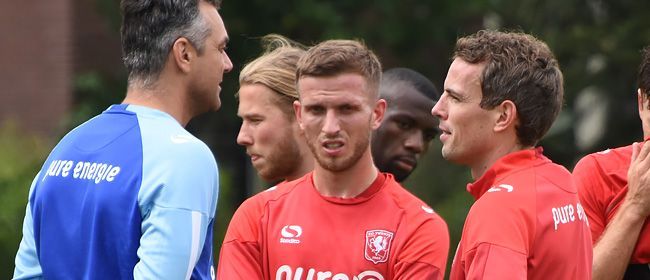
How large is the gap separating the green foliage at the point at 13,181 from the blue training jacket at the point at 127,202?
5.80 meters

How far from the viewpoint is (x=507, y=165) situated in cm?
459

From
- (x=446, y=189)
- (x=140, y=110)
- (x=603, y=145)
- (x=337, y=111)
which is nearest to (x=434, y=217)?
(x=337, y=111)

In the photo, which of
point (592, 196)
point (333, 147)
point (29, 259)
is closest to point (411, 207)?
point (333, 147)

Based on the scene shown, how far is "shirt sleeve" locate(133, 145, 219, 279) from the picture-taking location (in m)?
4.19

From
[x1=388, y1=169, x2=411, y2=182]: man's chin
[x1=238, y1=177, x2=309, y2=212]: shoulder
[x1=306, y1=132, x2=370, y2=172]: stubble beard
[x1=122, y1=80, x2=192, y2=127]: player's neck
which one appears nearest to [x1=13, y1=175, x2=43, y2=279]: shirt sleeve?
[x1=122, y1=80, x2=192, y2=127]: player's neck

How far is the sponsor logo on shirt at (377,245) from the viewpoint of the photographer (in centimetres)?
465

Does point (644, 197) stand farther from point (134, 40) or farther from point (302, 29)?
point (302, 29)

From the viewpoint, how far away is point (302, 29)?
42.8 ft

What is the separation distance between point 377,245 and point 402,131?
5.69ft

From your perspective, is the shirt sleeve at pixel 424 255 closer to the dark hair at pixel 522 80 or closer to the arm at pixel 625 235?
the dark hair at pixel 522 80

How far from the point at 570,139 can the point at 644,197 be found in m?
9.79

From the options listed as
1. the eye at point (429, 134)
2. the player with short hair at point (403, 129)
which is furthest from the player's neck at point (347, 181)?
the eye at point (429, 134)

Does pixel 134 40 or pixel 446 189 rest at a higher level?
pixel 134 40

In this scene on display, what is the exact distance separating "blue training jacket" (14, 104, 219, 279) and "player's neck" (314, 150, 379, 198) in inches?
23.3
